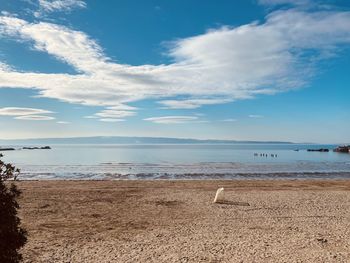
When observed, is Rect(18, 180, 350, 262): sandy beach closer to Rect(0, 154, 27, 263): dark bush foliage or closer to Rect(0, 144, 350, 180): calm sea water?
Rect(0, 154, 27, 263): dark bush foliage

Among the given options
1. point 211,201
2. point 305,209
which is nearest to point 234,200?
point 211,201

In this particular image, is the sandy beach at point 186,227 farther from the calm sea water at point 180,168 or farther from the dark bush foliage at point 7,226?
the calm sea water at point 180,168

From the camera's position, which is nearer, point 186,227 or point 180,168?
point 186,227

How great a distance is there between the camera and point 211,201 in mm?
20828

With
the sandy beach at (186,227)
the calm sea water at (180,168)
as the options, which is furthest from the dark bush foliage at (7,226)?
the calm sea water at (180,168)

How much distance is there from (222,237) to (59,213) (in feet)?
28.1

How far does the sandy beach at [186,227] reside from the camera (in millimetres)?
11016

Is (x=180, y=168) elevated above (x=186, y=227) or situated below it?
above

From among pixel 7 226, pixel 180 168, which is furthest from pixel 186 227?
pixel 180 168

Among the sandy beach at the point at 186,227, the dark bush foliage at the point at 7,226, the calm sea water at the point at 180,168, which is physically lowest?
the sandy beach at the point at 186,227

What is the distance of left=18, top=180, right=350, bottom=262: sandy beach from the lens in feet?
36.1

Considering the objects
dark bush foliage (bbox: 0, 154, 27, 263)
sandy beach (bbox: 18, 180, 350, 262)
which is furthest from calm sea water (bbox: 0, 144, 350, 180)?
dark bush foliage (bbox: 0, 154, 27, 263)

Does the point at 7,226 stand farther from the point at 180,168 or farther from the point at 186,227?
the point at 180,168

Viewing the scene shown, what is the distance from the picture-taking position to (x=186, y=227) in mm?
14555
